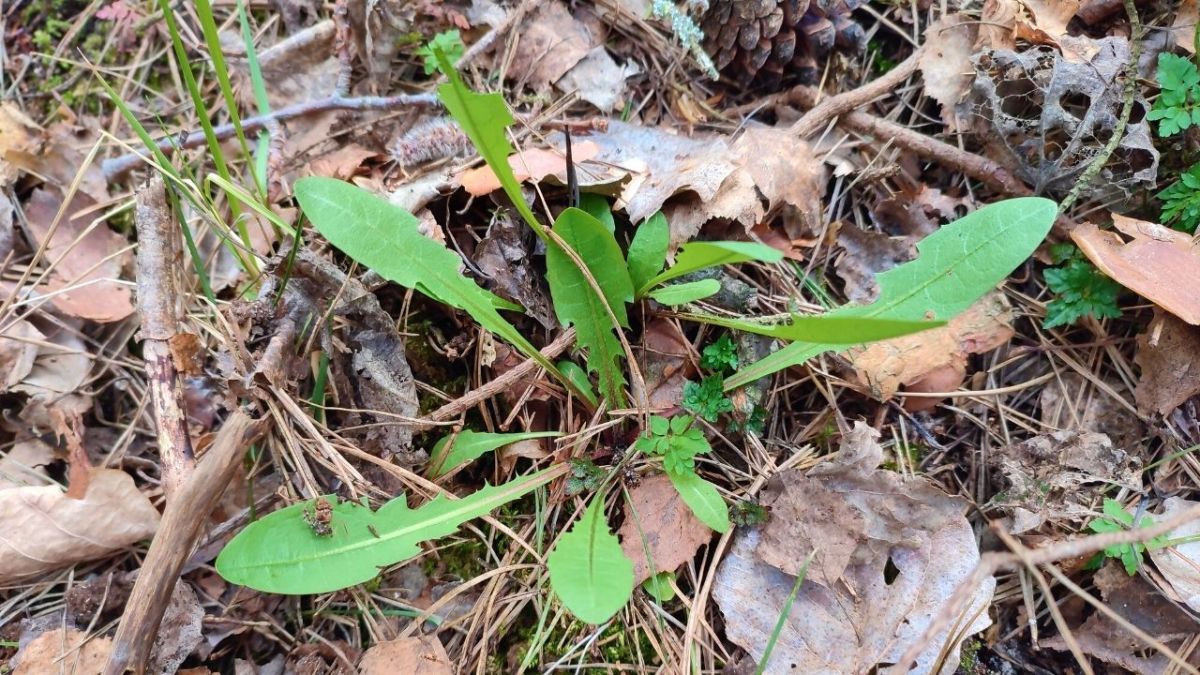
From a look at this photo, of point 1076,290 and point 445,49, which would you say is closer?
point 1076,290

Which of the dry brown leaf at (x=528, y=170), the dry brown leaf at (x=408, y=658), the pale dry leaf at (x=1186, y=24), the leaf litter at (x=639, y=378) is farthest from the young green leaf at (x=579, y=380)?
the pale dry leaf at (x=1186, y=24)

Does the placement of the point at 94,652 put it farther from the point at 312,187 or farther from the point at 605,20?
the point at 605,20

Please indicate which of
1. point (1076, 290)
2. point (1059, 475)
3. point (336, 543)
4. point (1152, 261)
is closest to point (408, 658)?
point (336, 543)

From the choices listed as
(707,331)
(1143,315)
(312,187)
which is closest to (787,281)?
(707,331)

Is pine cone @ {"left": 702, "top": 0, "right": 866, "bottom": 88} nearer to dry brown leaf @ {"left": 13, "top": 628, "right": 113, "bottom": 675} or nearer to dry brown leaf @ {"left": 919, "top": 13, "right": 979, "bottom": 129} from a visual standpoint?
dry brown leaf @ {"left": 919, "top": 13, "right": 979, "bottom": 129}

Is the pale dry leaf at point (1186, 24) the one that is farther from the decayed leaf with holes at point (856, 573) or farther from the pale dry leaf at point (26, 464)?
the pale dry leaf at point (26, 464)

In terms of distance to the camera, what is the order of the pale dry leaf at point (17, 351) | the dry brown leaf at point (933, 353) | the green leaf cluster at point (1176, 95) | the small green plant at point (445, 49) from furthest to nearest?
the small green plant at point (445, 49)
the pale dry leaf at point (17, 351)
the dry brown leaf at point (933, 353)
the green leaf cluster at point (1176, 95)

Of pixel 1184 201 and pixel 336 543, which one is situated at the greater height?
pixel 1184 201

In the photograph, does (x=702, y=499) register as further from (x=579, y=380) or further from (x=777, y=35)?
(x=777, y=35)
